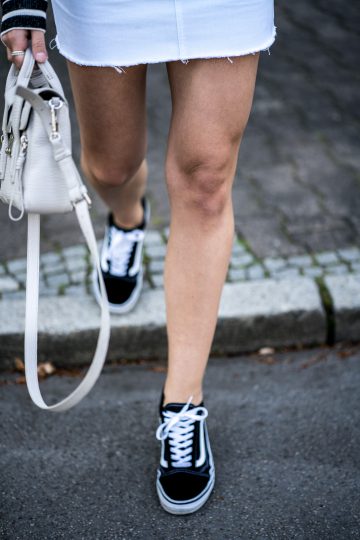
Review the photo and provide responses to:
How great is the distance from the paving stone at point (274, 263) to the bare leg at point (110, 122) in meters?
0.76

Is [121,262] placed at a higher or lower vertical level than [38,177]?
lower

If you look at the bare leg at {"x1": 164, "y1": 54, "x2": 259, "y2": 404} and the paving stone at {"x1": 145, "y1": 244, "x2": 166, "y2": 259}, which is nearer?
the bare leg at {"x1": 164, "y1": 54, "x2": 259, "y2": 404}

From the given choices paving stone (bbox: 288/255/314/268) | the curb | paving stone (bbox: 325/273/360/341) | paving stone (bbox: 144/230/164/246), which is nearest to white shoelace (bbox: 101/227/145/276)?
the curb

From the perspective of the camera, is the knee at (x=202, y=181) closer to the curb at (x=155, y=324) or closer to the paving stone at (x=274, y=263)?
the curb at (x=155, y=324)

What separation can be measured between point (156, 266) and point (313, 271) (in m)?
0.66

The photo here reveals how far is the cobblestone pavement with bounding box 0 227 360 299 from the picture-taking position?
8.96 ft

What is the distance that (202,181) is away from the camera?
1795mm

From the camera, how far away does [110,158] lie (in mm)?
2115

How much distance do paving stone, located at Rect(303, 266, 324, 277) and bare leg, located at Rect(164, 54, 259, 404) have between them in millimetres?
939

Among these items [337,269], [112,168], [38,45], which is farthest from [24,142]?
[337,269]

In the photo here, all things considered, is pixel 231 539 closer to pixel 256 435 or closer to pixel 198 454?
pixel 198 454

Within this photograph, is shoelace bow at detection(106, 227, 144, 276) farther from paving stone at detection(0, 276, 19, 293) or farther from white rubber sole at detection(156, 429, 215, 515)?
white rubber sole at detection(156, 429, 215, 515)

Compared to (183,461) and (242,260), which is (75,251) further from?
(183,461)

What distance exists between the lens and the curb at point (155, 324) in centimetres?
253
